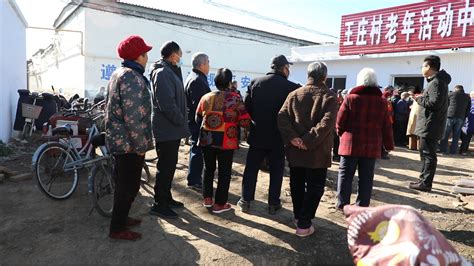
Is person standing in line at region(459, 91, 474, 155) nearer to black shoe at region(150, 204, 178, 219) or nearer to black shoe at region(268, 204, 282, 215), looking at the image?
black shoe at region(268, 204, 282, 215)

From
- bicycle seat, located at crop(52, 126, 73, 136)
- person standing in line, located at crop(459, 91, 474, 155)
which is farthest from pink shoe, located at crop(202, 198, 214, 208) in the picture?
person standing in line, located at crop(459, 91, 474, 155)

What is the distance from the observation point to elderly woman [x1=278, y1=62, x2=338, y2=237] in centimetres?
340

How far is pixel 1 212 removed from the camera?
4.07 metres

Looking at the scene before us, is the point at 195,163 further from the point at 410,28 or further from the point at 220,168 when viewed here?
the point at 410,28

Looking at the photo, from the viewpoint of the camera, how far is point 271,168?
13.4ft

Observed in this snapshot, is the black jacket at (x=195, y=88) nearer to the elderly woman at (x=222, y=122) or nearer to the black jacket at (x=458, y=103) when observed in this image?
the elderly woman at (x=222, y=122)

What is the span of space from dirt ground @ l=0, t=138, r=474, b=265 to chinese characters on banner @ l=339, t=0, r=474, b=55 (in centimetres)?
892

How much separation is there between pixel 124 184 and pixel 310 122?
5.98ft

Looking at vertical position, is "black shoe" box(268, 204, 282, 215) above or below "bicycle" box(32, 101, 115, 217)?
below

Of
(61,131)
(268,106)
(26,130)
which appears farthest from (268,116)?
(26,130)

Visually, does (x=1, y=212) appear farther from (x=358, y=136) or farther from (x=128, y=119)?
(x=358, y=136)

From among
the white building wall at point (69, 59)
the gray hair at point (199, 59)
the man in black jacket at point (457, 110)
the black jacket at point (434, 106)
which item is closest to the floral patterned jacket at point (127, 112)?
the gray hair at point (199, 59)

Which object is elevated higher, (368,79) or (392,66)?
(392,66)

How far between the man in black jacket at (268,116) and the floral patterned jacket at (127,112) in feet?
4.24
